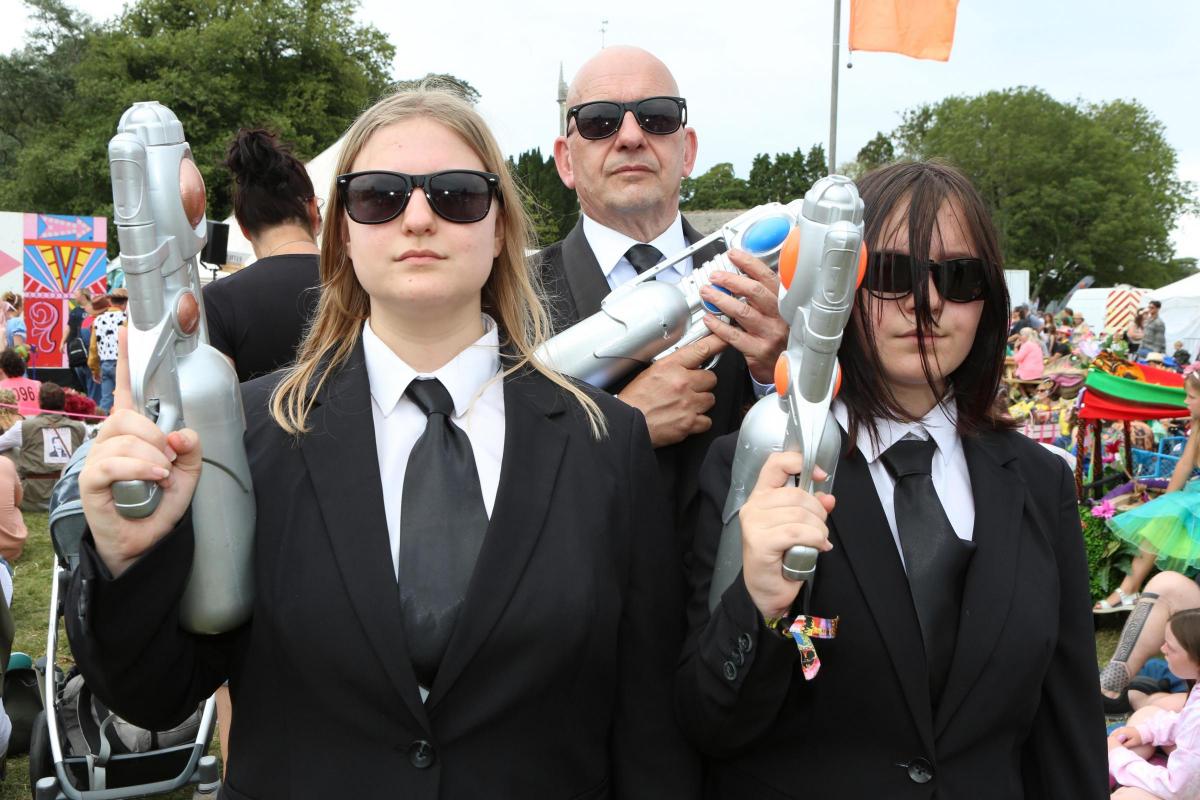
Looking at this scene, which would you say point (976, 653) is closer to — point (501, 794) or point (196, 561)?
point (501, 794)

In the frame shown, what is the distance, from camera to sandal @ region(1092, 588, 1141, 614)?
661 cm

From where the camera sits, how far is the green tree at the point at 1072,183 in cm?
5888

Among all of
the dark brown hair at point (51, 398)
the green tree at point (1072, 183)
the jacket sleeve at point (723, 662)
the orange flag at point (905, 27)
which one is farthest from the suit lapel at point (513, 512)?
the green tree at point (1072, 183)

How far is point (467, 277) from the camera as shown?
5.89ft

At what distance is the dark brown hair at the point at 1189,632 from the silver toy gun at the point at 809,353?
135 inches

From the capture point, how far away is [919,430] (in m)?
2.08

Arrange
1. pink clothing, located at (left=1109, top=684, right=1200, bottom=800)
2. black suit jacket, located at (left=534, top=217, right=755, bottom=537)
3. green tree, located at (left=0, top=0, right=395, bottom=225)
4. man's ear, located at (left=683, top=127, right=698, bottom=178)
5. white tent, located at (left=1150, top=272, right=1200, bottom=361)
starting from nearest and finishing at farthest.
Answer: black suit jacket, located at (left=534, top=217, right=755, bottom=537) < man's ear, located at (left=683, top=127, right=698, bottom=178) < pink clothing, located at (left=1109, top=684, right=1200, bottom=800) < white tent, located at (left=1150, top=272, right=1200, bottom=361) < green tree, located at (left=0, top=0, right=395, bottom=225)

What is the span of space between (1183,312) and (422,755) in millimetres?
26802

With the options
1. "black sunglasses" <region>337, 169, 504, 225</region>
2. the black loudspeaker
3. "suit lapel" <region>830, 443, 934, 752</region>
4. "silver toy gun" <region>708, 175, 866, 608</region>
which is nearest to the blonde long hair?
"black sunglasses" <region>337, 169, 504, 225</region>

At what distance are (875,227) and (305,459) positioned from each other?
116 cm

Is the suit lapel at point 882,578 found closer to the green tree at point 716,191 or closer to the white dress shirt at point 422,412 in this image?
the white dress shirt at point 422,412

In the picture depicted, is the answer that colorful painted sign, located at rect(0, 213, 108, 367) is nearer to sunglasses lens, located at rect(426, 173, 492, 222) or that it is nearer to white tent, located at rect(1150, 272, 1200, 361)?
sunglasses lens, located at rect(426, 173, 492, 222)

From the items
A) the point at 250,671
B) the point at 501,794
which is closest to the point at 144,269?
the point at 250,671

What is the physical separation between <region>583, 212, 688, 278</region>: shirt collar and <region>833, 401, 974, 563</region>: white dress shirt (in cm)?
99
